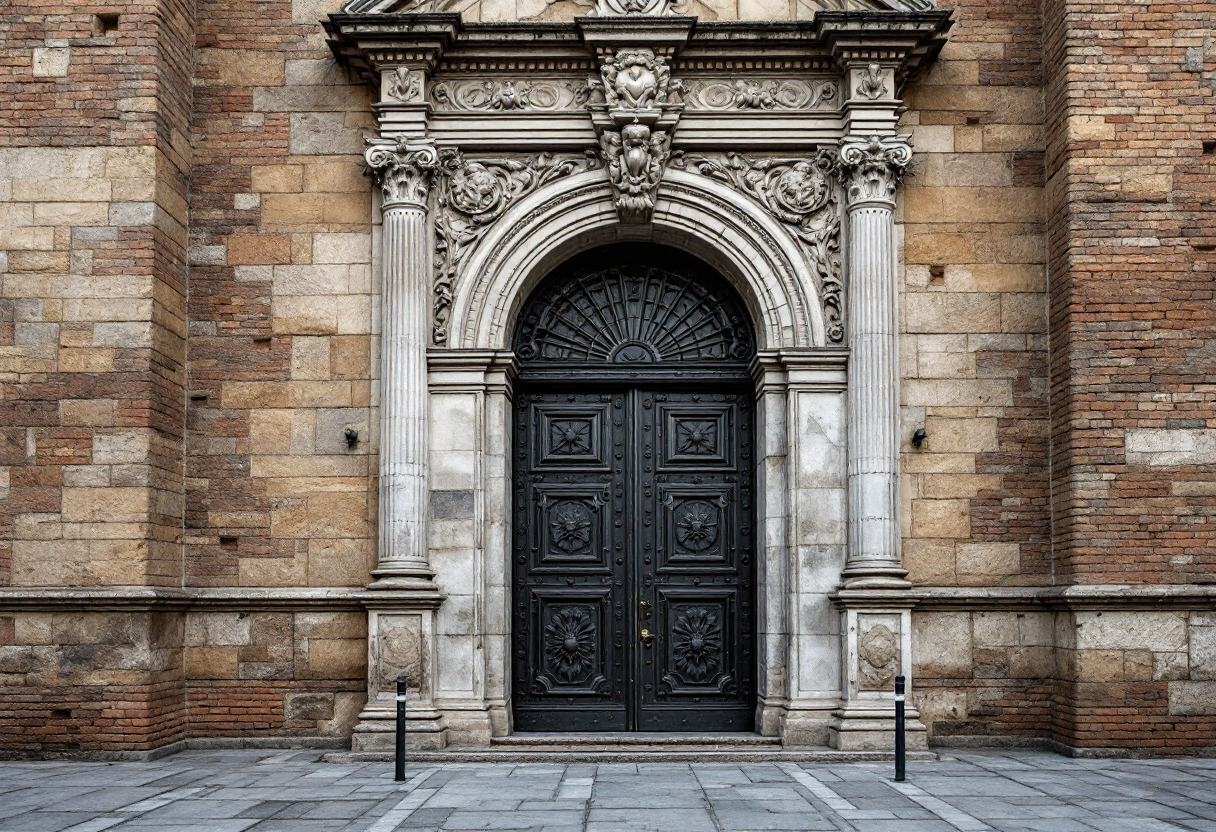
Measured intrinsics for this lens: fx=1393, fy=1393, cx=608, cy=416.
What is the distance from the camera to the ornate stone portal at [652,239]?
12.3 m

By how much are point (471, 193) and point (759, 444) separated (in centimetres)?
356

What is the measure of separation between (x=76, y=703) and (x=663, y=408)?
5.81m

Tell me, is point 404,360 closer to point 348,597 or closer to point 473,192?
point 473,192

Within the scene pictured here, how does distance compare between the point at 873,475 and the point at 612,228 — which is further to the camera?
the point at 612,228

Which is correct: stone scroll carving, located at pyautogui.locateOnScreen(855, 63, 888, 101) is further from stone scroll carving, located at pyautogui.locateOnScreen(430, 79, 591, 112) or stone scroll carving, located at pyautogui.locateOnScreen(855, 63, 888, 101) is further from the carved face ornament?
the carved face ornament

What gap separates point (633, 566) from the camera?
43.1 feet

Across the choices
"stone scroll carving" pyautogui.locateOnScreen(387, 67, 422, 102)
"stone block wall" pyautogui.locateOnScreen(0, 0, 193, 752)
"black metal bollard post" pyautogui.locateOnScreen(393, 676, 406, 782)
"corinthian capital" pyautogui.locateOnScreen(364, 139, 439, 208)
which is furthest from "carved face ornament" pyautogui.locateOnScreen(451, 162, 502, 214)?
"black metal bollard post" pyautogui.locateOnScreen(393, 676, 406, 782)

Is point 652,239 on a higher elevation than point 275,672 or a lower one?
higher

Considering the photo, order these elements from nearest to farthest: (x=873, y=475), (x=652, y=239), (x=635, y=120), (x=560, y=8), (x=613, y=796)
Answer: (x=613, y=796), (x=873, y=475), (x=635, y=120), (x=560, y=8), (x=652, y=239)

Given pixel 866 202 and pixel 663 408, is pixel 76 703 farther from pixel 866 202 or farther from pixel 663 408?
pixel 866 202

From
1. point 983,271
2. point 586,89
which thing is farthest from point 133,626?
point 983,271

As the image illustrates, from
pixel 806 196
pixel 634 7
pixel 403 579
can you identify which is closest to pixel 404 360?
→ pixel 403 579

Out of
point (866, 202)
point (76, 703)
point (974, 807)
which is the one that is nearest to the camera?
point (974, 807)

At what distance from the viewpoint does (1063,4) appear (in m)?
12.5
